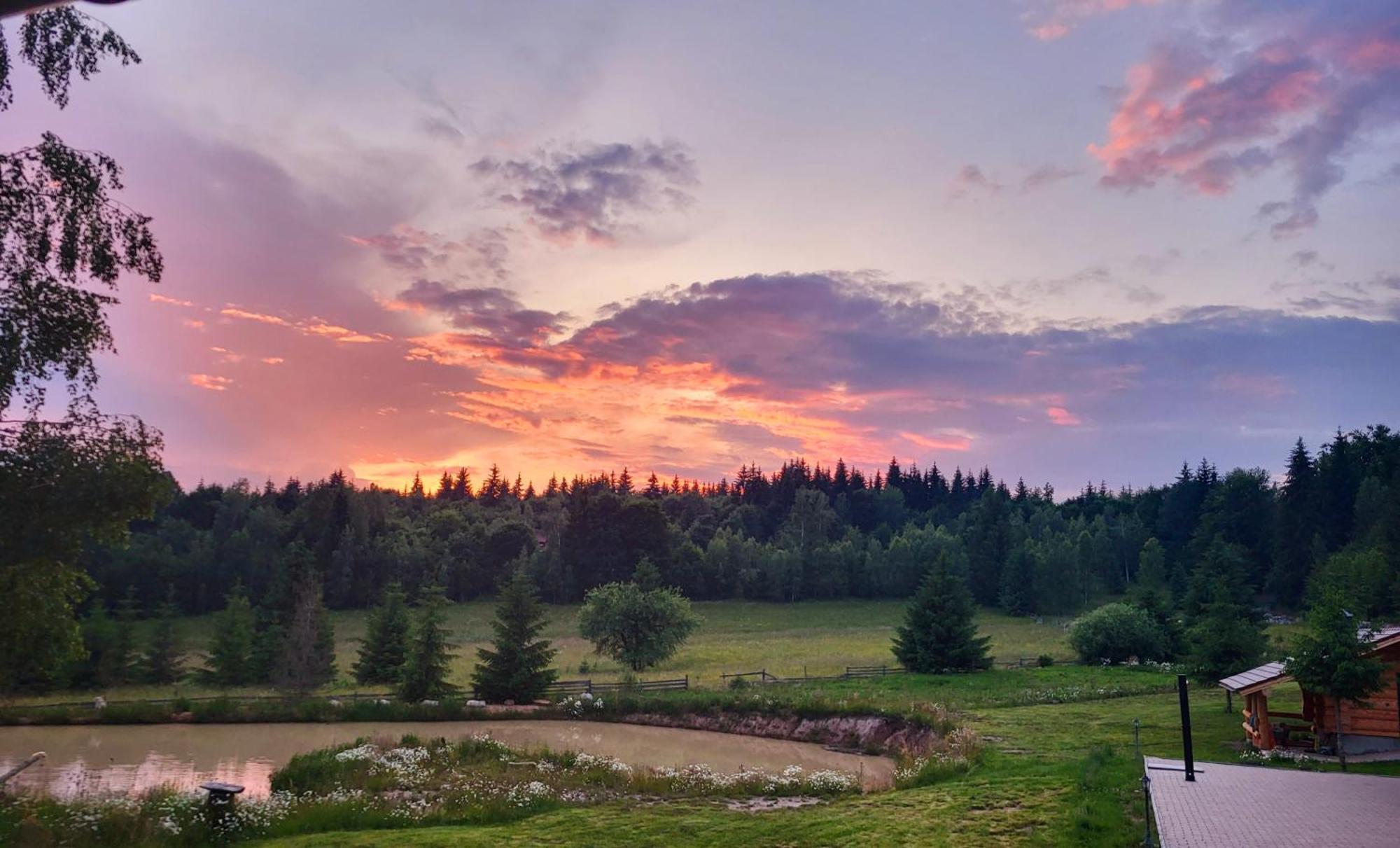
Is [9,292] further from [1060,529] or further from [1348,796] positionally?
[1060,529]

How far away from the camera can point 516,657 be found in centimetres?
3884

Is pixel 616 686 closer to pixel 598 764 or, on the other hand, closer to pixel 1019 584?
pixel 598 764

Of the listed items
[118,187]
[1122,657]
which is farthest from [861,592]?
[118,187]

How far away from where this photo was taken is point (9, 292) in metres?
12.4

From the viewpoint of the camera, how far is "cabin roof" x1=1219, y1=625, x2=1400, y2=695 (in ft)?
65.3

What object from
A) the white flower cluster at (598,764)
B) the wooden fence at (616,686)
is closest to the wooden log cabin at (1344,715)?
the white flower cluster at (598,764)

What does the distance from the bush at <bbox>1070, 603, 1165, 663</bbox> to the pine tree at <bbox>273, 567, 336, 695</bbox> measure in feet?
139

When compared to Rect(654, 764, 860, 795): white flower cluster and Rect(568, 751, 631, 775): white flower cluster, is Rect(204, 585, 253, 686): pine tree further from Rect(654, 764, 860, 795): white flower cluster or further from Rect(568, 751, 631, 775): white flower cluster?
Rect(654, 764, 860, 795): white flower cluster

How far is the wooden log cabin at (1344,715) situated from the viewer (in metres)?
20.3

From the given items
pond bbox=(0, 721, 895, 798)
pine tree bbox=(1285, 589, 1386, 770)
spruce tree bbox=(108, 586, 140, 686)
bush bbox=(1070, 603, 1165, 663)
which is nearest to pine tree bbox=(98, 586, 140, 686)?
spruce tree bbox=(108, 586, 140, 686)

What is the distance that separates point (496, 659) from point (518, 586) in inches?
138

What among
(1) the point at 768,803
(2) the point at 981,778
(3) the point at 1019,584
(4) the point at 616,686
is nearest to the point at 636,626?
(4) the point at 616,686

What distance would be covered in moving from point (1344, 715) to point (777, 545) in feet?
320

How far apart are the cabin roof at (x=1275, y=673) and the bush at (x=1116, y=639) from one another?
87.7ft
